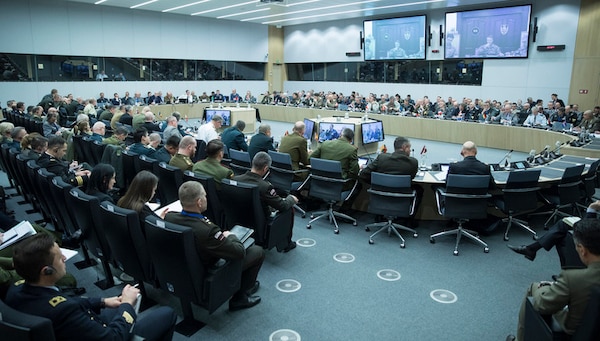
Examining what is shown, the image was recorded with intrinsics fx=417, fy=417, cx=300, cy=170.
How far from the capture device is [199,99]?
19.2 metres

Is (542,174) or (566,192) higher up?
(542,174)

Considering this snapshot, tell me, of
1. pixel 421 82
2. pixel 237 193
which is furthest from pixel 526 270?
pixel 421 82

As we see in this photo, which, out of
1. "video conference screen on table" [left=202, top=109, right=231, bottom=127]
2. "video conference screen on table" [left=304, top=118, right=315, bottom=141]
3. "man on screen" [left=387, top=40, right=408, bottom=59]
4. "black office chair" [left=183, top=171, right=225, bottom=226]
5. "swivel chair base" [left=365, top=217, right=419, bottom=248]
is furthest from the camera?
"man on screen" [left=387, top=40, right=408, bottom=59]

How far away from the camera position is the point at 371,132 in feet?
24.0

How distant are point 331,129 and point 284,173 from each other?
1.73 m

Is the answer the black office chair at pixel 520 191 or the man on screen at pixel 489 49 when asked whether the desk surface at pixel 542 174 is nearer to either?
the black office chair at pixel 520 191

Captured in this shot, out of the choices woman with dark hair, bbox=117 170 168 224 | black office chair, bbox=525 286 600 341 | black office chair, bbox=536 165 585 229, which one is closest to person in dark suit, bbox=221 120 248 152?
woman with dark hair, bbox=117 170 168 224

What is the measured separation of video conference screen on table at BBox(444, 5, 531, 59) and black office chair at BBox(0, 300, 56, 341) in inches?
612

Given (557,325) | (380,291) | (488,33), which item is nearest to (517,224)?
(380,291)

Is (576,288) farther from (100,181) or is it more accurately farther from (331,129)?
(331,129)

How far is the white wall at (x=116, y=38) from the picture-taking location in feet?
49.2

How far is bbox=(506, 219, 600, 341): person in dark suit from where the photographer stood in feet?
7.11

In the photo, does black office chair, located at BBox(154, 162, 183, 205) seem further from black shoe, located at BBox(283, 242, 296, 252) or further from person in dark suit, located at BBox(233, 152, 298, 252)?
black shoe, located at BBox(283, 242, 296, 252)

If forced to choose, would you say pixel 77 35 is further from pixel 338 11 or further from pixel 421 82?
pixel 421 82
